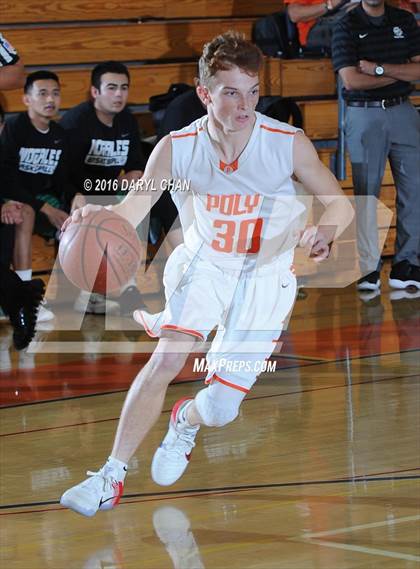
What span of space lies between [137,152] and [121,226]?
3911mm

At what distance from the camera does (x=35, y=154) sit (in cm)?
775

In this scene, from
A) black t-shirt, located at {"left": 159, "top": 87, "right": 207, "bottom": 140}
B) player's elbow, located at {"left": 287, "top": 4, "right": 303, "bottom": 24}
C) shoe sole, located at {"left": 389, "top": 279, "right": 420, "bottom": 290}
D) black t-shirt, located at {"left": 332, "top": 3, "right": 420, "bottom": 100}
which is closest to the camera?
black t-shirt, located at {"left": 159, "top": 87, "right": 207, "bottom": 140}

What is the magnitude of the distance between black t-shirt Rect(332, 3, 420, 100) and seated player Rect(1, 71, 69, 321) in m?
1.98

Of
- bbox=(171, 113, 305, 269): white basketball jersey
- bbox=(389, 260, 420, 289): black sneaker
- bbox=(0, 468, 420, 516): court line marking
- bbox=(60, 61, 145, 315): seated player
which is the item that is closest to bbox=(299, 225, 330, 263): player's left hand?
bbox=(171, 113, 305, 269): white basketball jersey

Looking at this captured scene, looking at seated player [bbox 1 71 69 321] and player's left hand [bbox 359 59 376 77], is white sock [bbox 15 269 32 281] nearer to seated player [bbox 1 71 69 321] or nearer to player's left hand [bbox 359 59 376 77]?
seated player [bbox 1 71 69 321]

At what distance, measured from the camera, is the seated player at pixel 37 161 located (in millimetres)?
7582

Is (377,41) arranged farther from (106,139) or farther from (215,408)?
(215,408)

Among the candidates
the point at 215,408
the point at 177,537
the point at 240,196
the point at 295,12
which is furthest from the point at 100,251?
the point at 295,12

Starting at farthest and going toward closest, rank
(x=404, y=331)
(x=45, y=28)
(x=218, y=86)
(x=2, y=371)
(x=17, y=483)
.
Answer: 1. (x=45, y=28)
2. (x=404, y=331)
3. (x=2, y=371)
4. (x=17, y=483)
5. (x=218, y=86)

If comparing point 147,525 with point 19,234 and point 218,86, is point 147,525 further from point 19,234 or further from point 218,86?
point 19,234

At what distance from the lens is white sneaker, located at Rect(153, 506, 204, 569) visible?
12.1 feet

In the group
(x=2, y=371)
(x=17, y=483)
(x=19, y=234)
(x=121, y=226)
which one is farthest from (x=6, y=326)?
(x=121, y=226)

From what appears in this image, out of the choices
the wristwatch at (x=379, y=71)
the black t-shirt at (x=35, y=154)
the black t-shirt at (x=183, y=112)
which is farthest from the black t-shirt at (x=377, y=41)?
the black t-shirt at (x=35, y=154)

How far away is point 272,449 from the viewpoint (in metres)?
4.92
